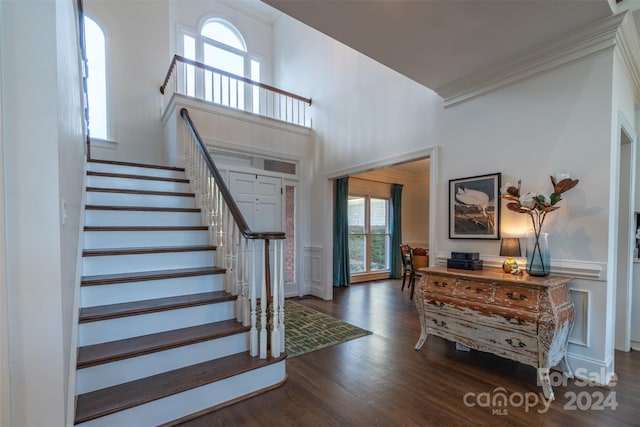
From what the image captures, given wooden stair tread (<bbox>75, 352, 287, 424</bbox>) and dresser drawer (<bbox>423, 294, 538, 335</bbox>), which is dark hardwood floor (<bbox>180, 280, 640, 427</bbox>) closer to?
wooden stair tread (<bbox>75, 352, 287, 424</bbox>)

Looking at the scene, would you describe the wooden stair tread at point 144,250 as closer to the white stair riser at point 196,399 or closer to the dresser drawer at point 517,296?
the white stair riser at point 196,399

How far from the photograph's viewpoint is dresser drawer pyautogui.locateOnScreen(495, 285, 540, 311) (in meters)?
2.27

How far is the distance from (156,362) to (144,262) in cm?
98

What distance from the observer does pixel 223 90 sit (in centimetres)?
542

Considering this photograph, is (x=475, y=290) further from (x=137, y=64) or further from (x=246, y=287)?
(x=137, y=64)

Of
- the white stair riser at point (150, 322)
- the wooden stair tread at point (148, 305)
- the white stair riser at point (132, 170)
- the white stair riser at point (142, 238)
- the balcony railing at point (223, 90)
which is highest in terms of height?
the balcony railing at point (223, 90)

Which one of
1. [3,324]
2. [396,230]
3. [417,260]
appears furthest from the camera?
[396,230]

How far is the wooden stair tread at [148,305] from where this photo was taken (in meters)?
2.08

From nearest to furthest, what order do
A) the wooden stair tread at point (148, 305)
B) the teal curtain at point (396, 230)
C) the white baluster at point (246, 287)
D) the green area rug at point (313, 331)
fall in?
the wooden stair tread at point (148, 305)
the white baluster at point (246, 287)
the green area rug at point (313, 331)
the teal curtain at point (396, 230)

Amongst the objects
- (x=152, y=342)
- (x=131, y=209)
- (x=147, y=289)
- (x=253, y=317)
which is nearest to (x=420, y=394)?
(x=253, y=317)

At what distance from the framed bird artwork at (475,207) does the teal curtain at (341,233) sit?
3460 millimetres

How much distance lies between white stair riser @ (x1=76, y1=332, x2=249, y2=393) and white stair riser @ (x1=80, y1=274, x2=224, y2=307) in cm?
58

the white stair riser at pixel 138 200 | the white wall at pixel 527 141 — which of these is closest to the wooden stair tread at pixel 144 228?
the white stair riser at pixel 138 200

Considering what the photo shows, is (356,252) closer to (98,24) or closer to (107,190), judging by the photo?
(107,190)
